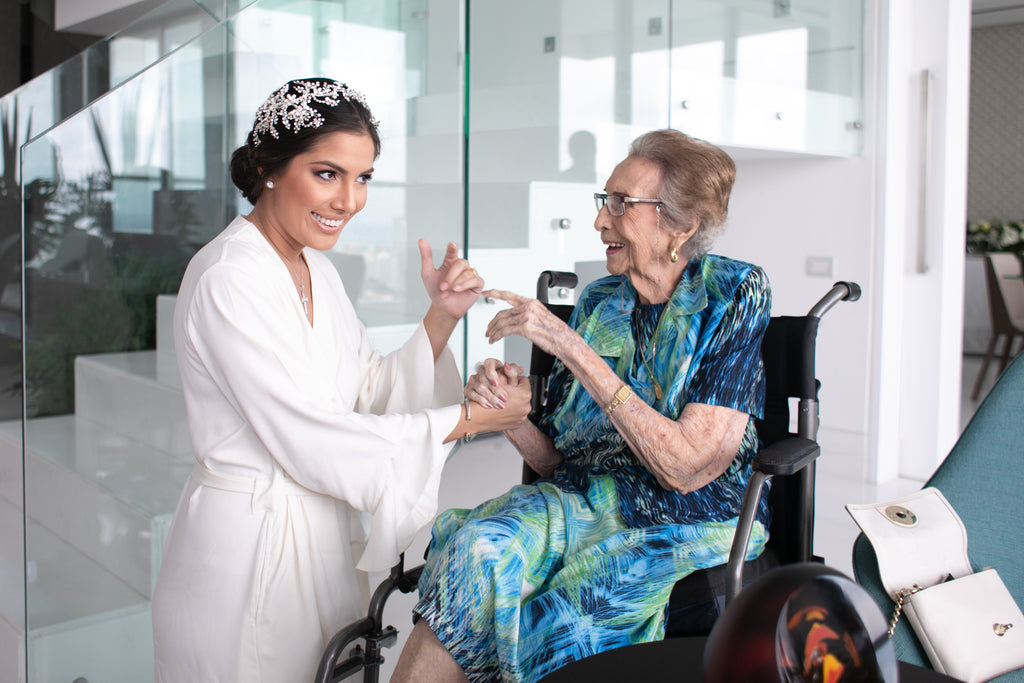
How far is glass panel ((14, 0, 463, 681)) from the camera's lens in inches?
90.5

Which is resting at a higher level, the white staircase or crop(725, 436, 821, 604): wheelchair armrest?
crop(725, 436, 821, 604): wheelchair armrest

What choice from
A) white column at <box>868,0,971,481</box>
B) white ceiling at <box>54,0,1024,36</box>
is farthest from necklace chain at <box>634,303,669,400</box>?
white column at <box>868,0,971,481</box>

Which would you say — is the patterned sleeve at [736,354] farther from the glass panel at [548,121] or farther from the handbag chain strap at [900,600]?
the glass panel at [548,121]

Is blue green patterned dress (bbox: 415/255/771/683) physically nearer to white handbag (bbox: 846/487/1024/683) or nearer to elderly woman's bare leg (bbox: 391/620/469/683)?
elderly woman's bare leg (bbox: 391/620/469/683)

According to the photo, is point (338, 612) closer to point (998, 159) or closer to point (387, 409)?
point (387, 409)

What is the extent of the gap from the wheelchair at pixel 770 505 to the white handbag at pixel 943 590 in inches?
6.6

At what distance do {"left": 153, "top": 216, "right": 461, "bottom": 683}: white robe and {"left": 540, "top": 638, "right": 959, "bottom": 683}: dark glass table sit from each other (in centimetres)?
44

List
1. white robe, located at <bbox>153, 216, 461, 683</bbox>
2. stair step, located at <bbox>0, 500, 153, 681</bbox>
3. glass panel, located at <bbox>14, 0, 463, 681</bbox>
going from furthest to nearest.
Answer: glass panel, located at <bbox>14, 0, 463, 681</bbox>
stair step, located at <bbox>0, 500, 153, 681</bbox>
white robe, located at <bbox>153, 216, 461, 683</bbox>

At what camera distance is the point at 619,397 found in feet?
5.20

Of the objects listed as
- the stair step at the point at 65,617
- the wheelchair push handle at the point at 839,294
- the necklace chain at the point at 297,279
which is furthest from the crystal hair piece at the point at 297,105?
the stair step at the point at 65,617

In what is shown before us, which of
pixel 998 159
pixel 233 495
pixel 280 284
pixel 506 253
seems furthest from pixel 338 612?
pixel 998 159

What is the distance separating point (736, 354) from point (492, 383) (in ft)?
1.55

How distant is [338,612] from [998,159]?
10977mm

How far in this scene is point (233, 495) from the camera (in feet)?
4.48
